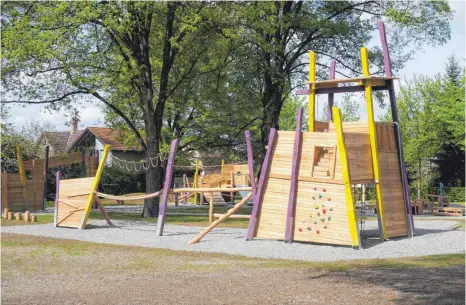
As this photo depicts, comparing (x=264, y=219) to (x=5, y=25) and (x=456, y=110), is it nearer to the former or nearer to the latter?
(x=5, y=25)

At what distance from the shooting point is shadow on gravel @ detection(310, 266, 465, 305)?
8.58m

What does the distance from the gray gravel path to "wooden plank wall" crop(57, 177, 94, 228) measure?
0.48 m

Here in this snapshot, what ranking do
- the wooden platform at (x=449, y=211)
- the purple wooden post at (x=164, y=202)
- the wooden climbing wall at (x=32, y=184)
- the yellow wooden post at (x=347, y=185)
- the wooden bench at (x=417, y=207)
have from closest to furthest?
1. the yellow wooden post at (x=347, y=185)
2. the purple wooden post at (x=164, y=202)
3. the wooden climbing wall at (x=32, y=184)
4. the wooden bench at (x=417, y=207)
5. the wooden platform at (x=449, y=211)

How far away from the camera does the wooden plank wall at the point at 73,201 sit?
21.3 m

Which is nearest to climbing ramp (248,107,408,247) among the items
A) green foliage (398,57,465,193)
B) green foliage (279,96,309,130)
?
green foliage (398,57,465,193)

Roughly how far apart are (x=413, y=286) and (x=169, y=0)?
17.8m

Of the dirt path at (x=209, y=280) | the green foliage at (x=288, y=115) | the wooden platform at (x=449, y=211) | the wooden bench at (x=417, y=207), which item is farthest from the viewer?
the green foliage at (x=288, y=115)

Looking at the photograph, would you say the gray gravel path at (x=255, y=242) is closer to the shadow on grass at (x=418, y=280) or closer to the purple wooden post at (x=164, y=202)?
the purple wooden post at (x=164, y=202)

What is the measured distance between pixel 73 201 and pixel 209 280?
12.2 m

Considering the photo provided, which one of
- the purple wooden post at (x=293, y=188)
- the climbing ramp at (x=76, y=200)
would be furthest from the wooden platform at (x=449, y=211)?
the climbing ramp at (x=76, y=200)

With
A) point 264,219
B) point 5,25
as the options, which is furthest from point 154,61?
point 264,219

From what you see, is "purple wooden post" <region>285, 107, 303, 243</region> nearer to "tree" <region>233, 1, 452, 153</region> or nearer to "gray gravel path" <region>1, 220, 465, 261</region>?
"gray gravel path" <region>1, 220, 465, 261</region>

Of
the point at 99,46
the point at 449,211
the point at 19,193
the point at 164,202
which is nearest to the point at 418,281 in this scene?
the point at 164,202

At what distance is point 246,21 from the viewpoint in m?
27.6
